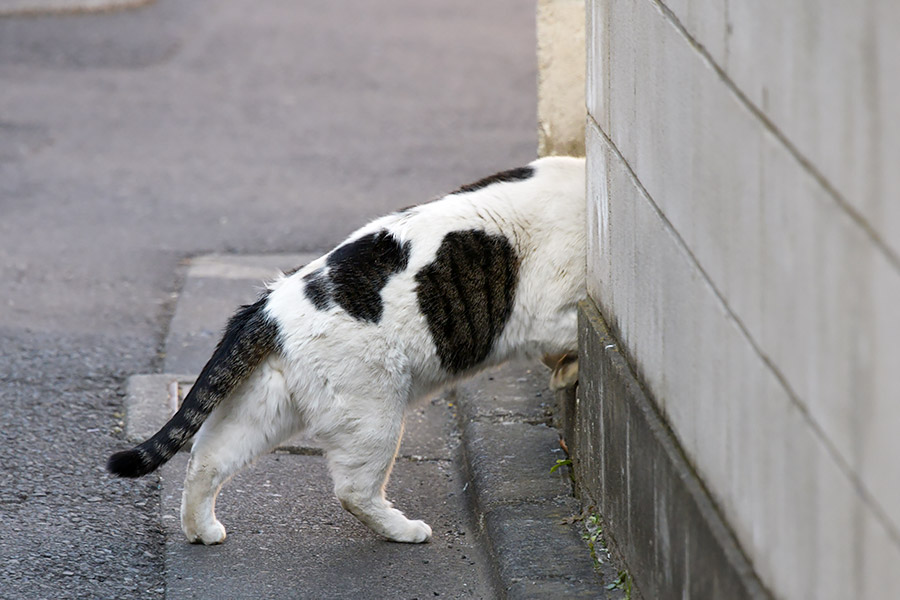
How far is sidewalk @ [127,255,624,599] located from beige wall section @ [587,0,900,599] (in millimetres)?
878

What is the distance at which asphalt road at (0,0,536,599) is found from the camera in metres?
4.23

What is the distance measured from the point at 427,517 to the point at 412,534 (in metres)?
0.27

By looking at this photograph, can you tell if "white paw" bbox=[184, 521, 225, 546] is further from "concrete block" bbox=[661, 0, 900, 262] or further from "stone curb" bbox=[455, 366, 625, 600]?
"concrete block" bbox=[661, 0, 900, 262]

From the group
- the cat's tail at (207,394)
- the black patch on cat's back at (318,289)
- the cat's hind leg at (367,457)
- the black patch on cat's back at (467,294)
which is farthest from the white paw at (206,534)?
the black patch on cat's back at (467,294)

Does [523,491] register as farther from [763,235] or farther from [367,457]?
[763,235]

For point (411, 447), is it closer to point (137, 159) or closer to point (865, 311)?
point (865, 311)

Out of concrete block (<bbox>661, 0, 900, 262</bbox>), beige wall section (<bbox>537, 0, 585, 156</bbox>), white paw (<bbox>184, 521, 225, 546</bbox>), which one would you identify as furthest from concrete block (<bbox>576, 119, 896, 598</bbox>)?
beige wall section (<bbox>537, 0, 585, 156</bbox>)

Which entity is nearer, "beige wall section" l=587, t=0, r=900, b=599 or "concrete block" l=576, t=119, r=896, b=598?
"beige wall section" l=587, t=0, r=900, b=599

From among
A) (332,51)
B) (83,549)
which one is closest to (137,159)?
(332,51)

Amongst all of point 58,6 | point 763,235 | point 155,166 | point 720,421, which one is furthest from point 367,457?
point 58,6

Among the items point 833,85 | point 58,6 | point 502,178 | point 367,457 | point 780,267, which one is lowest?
point 58,6

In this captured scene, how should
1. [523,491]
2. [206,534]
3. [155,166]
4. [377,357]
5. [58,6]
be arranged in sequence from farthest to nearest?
[58,6] < [155,166] < [523,491] < [206,534] < [377,357]

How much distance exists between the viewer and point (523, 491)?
13.4ft

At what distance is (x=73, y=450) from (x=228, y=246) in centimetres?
270
